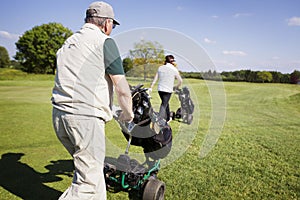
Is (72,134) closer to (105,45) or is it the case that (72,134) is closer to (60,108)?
(60,108)

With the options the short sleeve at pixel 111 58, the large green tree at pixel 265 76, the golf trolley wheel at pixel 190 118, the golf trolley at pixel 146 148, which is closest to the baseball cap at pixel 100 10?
the short sleeve at pixel 111 58

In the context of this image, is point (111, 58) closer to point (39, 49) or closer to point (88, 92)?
point (88, 92)

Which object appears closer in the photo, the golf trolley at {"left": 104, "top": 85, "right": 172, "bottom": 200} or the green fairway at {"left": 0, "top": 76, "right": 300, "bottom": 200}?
the golf trolley at {"left": 104, "top": 85, "right": 172, "bottom": 200}

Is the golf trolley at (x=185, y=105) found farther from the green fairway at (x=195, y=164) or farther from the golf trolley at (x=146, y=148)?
the golf trolley at (x=146, y=148)

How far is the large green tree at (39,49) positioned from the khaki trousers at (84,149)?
178 ft

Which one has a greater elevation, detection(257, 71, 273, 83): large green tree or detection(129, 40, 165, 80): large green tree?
detection(257, 71, 273, 83): large green tree

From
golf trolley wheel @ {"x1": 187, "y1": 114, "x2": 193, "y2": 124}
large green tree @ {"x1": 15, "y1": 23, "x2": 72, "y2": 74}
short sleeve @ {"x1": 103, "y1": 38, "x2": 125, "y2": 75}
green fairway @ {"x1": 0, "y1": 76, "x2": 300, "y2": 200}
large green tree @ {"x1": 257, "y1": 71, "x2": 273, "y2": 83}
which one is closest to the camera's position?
short sleeve @ {"x1": 103, "y1": 38, "x2": 125, "y2": 75}

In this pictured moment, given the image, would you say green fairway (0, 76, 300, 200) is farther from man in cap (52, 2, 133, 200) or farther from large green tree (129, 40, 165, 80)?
man in cap (52, 2, 133, 200)

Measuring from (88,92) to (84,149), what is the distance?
1.74 ft

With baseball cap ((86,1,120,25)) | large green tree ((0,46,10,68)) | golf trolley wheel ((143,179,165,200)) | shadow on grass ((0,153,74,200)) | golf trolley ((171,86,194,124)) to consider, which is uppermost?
large green tree ((0,46,10,68))

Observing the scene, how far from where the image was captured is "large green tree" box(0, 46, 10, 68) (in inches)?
2849

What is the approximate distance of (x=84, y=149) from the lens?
2.43 m

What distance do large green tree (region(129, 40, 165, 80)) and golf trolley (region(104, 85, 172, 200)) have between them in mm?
420

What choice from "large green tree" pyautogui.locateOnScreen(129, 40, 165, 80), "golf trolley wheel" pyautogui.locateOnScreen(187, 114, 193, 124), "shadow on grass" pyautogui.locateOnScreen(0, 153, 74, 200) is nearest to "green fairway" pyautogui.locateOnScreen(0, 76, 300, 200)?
"shadow on grass" pyautogui.locateOnScreen(0, 153, 74, 200)
